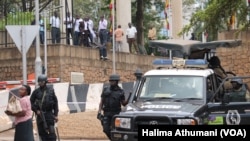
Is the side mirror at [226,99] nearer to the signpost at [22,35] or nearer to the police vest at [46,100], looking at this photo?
the police vest at [46,100]

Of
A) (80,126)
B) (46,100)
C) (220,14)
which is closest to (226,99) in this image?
(46,100)

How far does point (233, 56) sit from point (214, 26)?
20.3 ft

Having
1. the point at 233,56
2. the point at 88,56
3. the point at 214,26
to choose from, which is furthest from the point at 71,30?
the point at 214,26

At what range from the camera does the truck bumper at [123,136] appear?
12320 millimetres

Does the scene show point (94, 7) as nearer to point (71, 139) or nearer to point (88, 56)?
point (88, 56)

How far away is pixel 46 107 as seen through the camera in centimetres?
Answer: 1382

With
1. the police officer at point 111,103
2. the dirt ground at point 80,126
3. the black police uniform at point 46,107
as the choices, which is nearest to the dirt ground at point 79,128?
the dirt ground at point 80,126

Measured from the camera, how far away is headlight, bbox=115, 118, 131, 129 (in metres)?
12.4

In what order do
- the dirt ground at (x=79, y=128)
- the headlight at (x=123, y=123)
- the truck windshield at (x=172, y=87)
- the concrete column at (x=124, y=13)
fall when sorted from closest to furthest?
1. the headlight at (x=123, y=123)
2. the truck windshield at (x=172, y=87)
3. the dirt ground at (x=79, y=128)
4. the concrete column at (x=124, y=13)

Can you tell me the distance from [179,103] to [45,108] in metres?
2.85

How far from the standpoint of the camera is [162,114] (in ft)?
40.0

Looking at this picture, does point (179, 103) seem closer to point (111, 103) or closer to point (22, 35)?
point (111, 103)

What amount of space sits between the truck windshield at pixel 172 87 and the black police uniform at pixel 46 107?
183 cm

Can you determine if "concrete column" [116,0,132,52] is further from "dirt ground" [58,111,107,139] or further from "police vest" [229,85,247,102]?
"police vest" [229,85,247,102]
